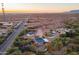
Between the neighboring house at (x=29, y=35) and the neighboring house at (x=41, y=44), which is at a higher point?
the neighboring house at (x=29, y=35)

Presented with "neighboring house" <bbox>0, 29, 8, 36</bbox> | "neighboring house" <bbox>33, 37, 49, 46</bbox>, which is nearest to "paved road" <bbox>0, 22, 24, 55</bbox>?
"neighboring house" <bbox>0, 29, 8, 36</bbox>

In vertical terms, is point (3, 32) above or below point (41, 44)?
above

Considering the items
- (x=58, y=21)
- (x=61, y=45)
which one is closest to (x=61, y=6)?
(x=58, y=21)

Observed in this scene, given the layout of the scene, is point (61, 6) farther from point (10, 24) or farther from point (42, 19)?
point (10, 24)

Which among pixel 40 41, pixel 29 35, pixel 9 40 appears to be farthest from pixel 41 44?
pixel 9 40

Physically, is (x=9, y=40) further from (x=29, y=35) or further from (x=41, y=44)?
(x=41, y=44)

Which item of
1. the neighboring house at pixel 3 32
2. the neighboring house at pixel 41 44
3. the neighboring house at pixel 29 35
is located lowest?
the neighboring house at pixel 41 44

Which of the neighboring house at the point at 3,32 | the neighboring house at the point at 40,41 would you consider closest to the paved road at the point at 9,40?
the neighboring house at the point at 3,32

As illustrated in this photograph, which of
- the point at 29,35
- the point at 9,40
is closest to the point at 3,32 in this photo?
the point at 9,40

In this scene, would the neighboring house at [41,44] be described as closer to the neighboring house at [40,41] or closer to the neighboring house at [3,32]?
the neighboring house at [40,41]

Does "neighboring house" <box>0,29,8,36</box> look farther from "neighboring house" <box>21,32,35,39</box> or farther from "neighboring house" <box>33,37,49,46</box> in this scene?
"neighboring house" <box>33,37,49,46</box>

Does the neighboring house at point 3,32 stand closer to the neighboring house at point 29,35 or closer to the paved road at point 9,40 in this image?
the paved road at point 9,40
